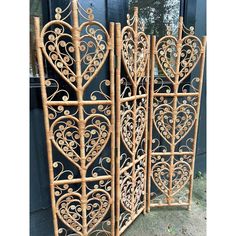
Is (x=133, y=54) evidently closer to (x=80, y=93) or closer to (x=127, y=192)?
(x=80, y=93)

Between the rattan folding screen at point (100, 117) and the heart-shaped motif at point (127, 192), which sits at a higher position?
the rattan folding screen at point (100, 117)

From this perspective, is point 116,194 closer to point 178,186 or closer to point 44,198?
point 44,198

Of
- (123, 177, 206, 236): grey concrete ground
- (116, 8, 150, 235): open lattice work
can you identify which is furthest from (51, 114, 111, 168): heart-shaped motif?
(123, 177, 206, 236): grey concrete ground

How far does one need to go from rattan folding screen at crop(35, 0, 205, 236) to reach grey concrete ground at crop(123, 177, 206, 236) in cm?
9

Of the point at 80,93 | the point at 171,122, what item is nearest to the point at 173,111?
the point at 171,122

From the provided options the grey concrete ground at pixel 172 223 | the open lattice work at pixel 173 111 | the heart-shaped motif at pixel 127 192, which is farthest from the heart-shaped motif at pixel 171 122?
the grey concrete ground at pixel 172 223

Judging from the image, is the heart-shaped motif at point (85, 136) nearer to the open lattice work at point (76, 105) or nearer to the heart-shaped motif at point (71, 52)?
the open lattice work at point (76, 105)

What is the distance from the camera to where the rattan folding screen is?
1.27 metres

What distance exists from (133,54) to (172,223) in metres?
1.55

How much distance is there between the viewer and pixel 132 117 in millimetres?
1583

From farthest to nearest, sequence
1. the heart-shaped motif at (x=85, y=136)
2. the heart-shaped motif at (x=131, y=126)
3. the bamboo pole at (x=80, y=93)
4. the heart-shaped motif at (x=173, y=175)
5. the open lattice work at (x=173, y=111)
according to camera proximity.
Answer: the heart-shaped motif at (x=173, y=175) → the open lattice work at (x=173, y=111) → the heart-shaped motif at (x=131, y=126) → the heart-shaped motif at (x=85, y=136) → the bamboo pole at (x=80, y=93)

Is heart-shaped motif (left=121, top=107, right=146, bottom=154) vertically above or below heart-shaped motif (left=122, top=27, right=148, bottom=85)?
below

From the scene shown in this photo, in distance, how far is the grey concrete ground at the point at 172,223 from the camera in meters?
1.76

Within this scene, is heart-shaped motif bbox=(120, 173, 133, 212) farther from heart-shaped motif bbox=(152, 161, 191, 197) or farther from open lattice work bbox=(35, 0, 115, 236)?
heart-shaped motif bbox=(152, 161, 191, 197)
